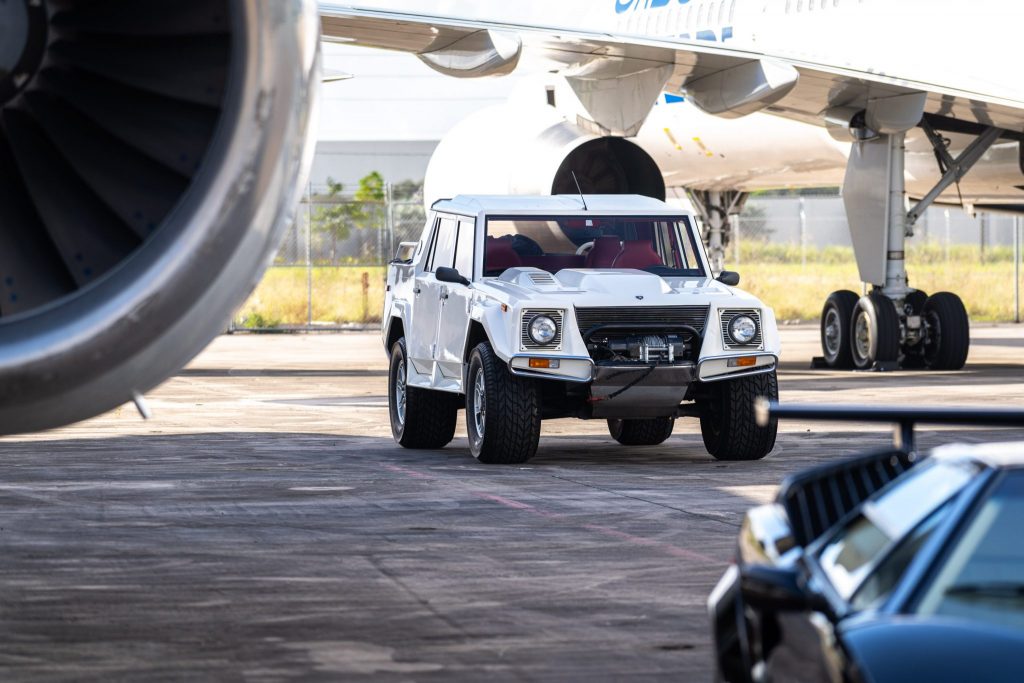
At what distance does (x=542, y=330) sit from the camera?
10.6 metres

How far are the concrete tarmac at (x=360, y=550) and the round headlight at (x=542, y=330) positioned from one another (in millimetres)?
809

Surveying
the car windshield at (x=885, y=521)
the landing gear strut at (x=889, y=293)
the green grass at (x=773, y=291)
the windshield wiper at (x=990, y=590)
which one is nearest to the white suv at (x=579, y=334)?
the landing gear strut at (x=889, y=293)

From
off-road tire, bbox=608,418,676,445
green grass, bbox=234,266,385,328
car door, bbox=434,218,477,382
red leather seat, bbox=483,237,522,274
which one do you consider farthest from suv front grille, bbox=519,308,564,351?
green grass, bbox=234,266,385,328

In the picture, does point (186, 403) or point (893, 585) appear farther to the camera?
point (186, 403)

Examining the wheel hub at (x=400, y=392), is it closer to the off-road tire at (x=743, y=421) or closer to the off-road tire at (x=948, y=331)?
the off-road tire at (x=743, y=421)

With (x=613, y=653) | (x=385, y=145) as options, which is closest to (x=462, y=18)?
(x=613, y=653)

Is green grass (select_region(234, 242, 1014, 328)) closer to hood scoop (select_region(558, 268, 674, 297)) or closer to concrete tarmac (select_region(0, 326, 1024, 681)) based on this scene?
concrete tarmac (select_region(0, 326, 1024, 681))

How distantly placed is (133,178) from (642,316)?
Answer: 20.7ft

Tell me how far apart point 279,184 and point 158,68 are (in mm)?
615

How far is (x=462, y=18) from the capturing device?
45.3 feet

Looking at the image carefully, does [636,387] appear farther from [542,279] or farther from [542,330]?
[542,279]

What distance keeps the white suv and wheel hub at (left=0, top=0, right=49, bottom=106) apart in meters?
5.97

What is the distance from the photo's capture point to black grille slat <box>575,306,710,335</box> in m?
10.8

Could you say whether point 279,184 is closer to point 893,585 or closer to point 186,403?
point 893,585
